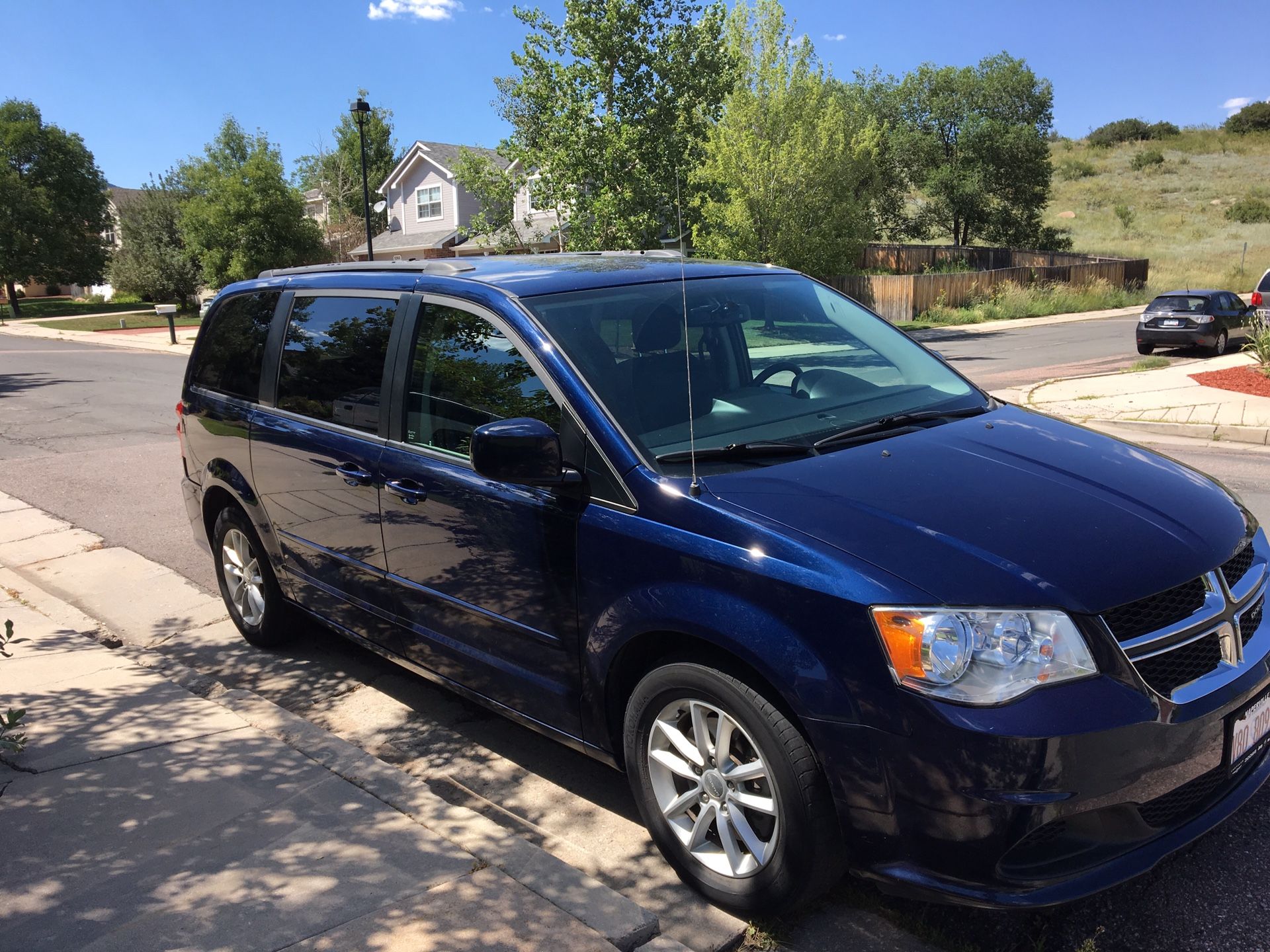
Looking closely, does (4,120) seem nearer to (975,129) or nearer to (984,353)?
(975,129)

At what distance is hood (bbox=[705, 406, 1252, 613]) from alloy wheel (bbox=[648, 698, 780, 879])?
662 mm

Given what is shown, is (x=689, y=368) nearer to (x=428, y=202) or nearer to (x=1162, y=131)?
(x=428, y=202)

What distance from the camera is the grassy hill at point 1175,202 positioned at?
46.3 metres

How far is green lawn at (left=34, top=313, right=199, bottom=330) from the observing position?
41.6 m

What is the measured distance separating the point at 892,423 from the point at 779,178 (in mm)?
20918

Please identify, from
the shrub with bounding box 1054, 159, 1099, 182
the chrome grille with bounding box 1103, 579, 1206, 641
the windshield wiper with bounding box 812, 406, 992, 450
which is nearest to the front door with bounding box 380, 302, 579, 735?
the windshield wiper with bounding box 812, 406, 992, 450

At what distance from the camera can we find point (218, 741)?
4.10 metres

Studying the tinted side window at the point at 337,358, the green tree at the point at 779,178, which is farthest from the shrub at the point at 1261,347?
the tinted side window at the point at 337,358

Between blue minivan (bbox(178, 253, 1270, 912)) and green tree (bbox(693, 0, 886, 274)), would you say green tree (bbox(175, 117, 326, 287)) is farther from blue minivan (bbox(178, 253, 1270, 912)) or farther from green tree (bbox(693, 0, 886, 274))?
blue minivan (bbox(178, 253, 1270, 912))

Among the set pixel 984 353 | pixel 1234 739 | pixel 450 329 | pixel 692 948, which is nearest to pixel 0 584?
pixel 450 329

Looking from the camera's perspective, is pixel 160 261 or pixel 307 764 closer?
pixel 307 764

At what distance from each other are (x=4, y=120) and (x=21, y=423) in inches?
2282

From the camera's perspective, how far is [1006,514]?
278cm

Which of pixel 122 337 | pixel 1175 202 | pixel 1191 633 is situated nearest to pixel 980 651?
pixel 1191 633
